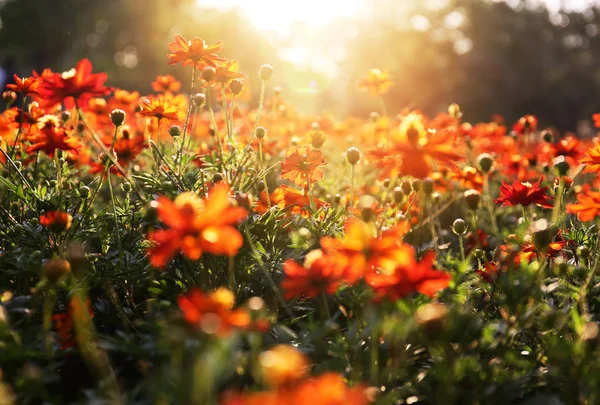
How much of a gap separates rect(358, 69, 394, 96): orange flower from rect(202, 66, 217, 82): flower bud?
2165 millimetres

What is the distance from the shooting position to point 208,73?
6.97 ft

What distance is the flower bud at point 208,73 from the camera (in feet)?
6.95

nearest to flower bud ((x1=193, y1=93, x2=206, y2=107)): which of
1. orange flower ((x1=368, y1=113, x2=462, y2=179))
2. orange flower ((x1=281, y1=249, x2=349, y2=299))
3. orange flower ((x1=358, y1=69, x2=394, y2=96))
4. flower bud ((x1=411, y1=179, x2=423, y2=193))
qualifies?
flower bud ((x1=411, y1=179, x2=423, y2=193))

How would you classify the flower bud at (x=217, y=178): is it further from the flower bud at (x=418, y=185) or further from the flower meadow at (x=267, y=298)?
the flower bud at (x=418, y=185)

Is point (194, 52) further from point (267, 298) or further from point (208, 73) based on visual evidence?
point (267, 298)

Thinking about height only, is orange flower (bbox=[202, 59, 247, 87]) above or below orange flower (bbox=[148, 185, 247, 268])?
above

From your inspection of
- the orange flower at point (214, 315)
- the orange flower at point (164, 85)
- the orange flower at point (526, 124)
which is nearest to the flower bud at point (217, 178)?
the orange flower at point (214, 315)

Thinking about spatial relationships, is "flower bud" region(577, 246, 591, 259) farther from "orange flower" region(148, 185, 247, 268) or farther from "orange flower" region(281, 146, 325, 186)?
"orange flower" region(148, 185, 247, 268)

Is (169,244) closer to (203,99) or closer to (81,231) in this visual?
(81,231)

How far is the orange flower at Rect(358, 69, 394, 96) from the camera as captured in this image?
4117 mm

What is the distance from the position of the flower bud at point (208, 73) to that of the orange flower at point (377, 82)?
7.10 feet

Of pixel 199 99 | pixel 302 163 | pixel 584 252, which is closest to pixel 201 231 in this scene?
pixel 302 163

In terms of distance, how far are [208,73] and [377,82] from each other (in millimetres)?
2266

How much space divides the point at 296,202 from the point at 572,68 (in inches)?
833
